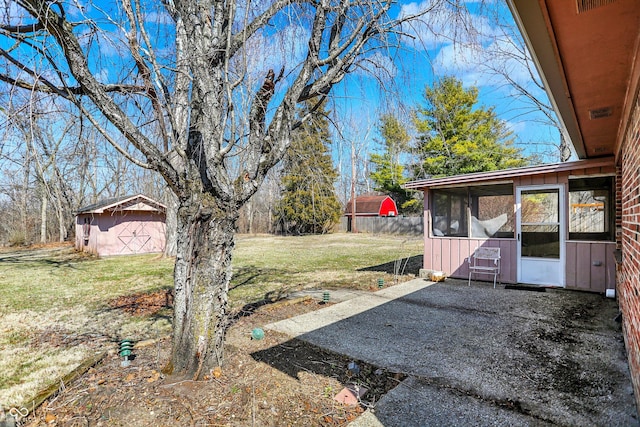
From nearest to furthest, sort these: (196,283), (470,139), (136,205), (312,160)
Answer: (196,283)
(312,160)
(136,205)
(470,139)

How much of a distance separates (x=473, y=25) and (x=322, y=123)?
1770 mm

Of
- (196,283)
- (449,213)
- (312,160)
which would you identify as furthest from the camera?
(449,213)

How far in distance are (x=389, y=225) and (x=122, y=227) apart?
17455 millimetres

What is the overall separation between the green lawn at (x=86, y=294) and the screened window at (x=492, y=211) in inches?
84.6

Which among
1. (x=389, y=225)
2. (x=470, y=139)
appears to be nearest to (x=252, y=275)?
(x=470, y=139)

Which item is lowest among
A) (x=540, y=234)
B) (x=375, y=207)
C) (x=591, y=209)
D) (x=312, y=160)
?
(x=540, y=234)

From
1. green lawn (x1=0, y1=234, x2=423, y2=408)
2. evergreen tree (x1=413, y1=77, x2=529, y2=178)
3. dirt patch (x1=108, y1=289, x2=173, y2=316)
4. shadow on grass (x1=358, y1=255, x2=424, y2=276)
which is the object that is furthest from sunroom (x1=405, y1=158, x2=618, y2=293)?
evergreen tree (x1=413, y1=77, x2=529, y2=178)

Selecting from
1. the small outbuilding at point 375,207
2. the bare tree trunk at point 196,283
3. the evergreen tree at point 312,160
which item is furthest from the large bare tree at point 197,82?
the small outbuilding at point 375,207

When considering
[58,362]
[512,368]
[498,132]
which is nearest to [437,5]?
[512,368]

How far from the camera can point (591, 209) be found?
24.4 feet

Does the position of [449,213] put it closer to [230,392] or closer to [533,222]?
[533,222]

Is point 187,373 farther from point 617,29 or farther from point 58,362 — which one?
point 617,29

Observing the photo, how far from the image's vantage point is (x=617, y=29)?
203 cm

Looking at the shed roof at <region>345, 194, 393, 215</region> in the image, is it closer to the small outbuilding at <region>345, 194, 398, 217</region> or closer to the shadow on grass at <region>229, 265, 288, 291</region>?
the small outbuilding at <region>345, 194, 398, 217</region>
